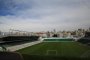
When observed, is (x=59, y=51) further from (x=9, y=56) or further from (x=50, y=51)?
(x=9, y=56)

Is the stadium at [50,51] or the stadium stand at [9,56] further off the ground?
the stadium stand at [9,56]

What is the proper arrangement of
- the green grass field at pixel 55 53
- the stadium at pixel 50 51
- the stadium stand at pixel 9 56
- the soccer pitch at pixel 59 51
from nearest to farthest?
the stadium stand at pixel 9 56, the stadium at pixel 50 51, the green grass field at pixel 55 53, the soccer pitch at pixel 59 51

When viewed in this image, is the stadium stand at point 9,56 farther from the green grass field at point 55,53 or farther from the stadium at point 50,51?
the green grass field at point 55,53

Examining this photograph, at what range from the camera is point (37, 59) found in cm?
1241

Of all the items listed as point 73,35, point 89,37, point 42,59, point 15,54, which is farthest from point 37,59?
point 73,35

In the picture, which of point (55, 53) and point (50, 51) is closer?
point (55, 53)

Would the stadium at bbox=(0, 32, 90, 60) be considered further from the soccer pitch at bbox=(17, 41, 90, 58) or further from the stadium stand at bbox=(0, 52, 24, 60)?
the stadium stand at bbox=(0, 52, 24, 60)

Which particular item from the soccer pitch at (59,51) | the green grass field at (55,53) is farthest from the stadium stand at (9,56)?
the soccer pitch at (59,51)

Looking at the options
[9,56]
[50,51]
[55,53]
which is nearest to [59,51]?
[50,51]

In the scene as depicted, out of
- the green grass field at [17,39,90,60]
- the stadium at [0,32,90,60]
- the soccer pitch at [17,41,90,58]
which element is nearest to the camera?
the stadium at [0,32,90,60]

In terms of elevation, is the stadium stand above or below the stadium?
above

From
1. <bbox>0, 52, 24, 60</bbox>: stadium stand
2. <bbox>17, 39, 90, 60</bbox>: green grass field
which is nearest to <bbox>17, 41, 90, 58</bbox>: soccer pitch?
<bbox>17, 39, 90, 60</bbox>: green grass field

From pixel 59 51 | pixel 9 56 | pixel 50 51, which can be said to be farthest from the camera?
pixel 59 51

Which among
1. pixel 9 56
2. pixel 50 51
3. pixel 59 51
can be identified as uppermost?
pixel 9 56
